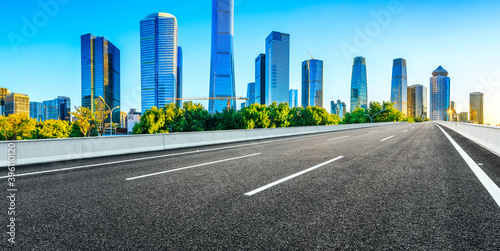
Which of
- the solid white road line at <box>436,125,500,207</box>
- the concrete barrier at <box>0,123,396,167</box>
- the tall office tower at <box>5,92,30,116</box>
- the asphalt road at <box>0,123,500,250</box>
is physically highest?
the tall office tower at <box>5,92,30,116</box>

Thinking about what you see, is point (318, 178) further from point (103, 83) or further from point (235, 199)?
point (103, 83)

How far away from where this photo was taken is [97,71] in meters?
171

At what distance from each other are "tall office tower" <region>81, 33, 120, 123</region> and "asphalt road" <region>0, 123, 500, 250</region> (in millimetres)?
178937

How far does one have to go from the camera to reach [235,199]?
3863mm

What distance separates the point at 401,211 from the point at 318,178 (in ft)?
6.62

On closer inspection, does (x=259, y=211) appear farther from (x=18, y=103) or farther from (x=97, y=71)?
(x=97, y=71)

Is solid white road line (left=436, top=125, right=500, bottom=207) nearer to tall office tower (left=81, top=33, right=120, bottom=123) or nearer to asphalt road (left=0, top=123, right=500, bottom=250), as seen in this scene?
asphalt road (left=0, top=123, right=500, bottom=250)

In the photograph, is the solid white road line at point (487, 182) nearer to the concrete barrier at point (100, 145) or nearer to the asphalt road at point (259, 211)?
the asphalt road at point (259, 211)

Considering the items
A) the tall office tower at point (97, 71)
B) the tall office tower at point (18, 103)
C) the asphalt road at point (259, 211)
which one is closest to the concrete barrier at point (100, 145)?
the asphalt road at point (259, 211)

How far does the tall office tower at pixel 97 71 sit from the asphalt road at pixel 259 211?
178937 mm

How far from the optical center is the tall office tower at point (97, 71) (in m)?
160

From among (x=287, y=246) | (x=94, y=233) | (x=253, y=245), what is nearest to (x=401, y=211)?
(x=287, y=246)

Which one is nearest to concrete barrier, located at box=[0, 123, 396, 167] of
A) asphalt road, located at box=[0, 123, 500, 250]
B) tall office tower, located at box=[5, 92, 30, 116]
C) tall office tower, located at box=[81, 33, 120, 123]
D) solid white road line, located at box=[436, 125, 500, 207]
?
asphalt road, located at box=[0, 123, 500, 250]

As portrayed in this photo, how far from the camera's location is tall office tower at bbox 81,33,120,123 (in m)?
160
